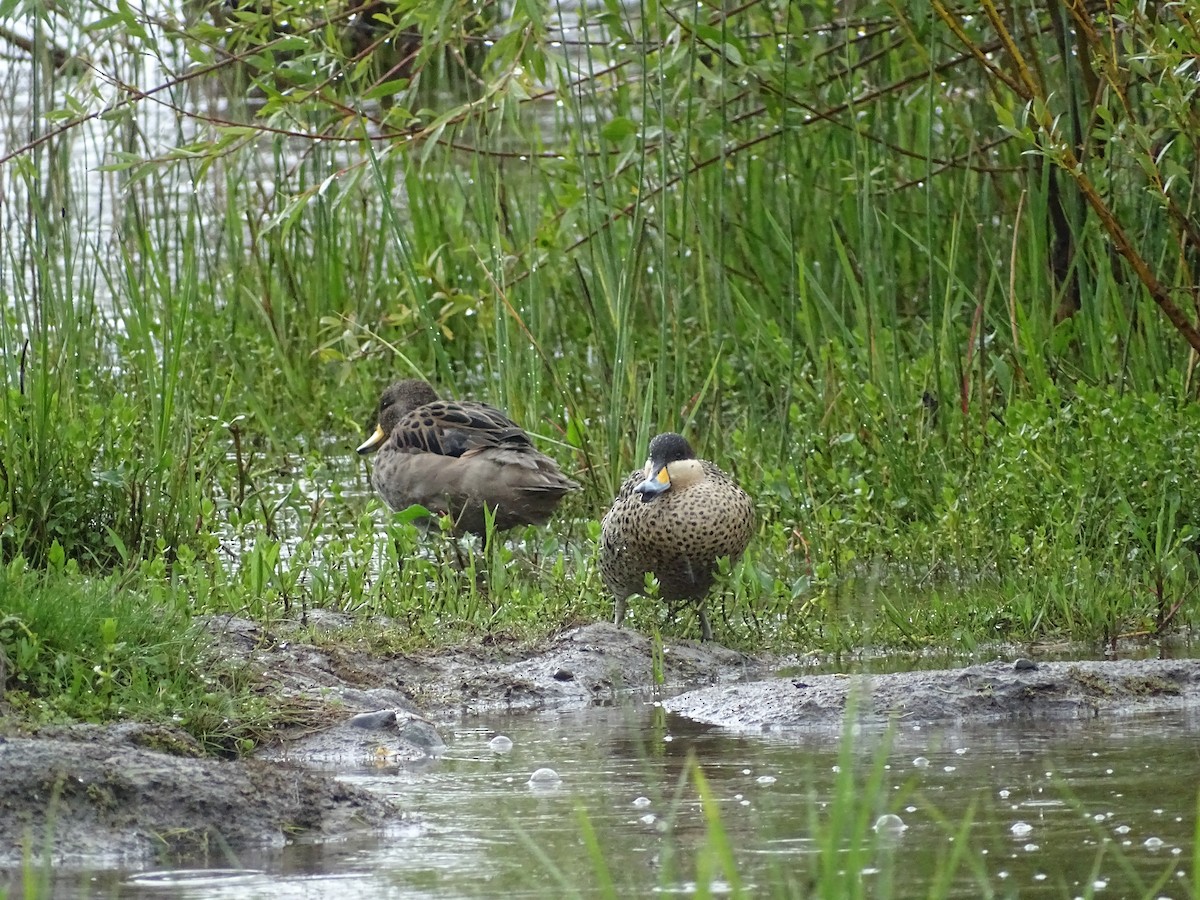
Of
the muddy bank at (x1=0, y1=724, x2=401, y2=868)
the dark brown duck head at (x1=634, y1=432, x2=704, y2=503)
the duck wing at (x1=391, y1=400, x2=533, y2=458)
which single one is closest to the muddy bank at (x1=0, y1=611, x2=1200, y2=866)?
the muddy bank at (x1=0, y1=724, x2=401, y2=868)

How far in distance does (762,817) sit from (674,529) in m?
2.21

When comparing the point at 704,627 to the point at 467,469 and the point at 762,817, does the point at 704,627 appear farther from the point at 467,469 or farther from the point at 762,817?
the point at 762,817

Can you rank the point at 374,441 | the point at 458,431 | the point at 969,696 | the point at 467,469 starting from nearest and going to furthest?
the point at 969,696, the point at 467,469, the point at 458,431, the point at 374,441

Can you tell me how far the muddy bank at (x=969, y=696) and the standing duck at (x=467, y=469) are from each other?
217 centimetres

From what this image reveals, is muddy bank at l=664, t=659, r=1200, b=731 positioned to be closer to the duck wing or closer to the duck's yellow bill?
the duck wing

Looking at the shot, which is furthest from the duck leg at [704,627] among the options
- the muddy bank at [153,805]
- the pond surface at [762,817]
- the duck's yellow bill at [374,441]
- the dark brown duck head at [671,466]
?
the duck's yellow bill at [374,441]

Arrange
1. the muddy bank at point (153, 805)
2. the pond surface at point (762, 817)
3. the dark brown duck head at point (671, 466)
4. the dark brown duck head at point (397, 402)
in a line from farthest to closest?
1. the dark brown duck head at point (397, 402)
2. the dark brown duck head at point (671, 466)
3. the muddy bank at point (153, 805)
4. the pond surface at point (762, 817)

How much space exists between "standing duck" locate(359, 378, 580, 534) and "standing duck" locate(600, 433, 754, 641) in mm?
983

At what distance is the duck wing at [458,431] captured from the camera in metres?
7.77

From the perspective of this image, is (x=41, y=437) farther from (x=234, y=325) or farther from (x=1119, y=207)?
(x=1119, y=207)

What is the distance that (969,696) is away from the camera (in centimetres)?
531

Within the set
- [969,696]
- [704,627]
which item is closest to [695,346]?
[704,627]

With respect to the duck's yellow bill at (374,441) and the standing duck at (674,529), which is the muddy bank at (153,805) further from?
the duck's yellow bill at (374,441)

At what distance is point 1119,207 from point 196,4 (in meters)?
6.41
